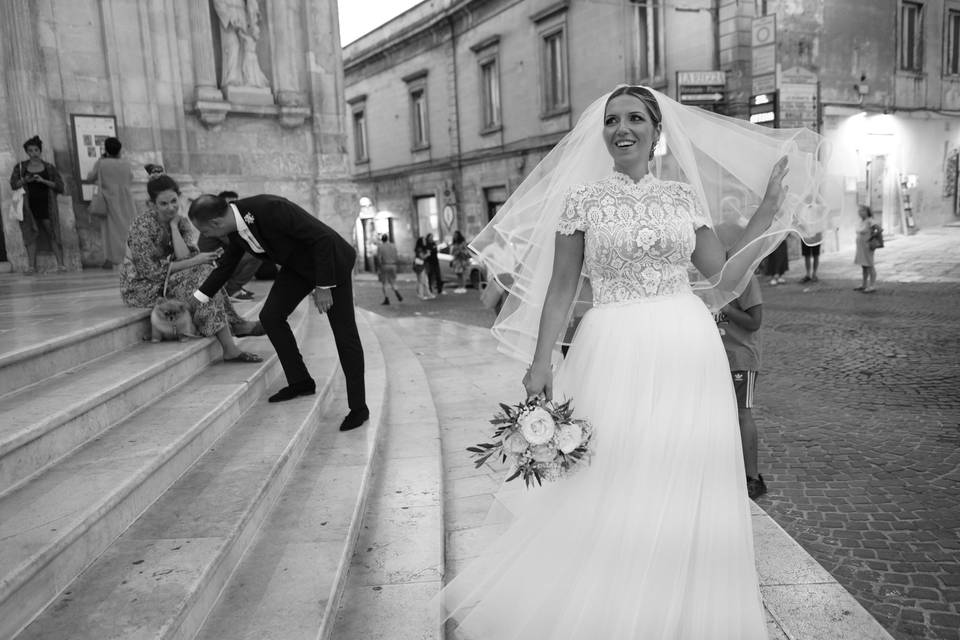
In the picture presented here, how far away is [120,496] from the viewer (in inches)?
105

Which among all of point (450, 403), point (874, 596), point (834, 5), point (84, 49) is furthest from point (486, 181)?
point (874, 596)

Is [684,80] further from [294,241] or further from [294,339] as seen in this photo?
[294,339]

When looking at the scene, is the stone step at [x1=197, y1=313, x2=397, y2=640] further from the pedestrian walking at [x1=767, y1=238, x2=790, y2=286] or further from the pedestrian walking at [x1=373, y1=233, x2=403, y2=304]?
the pedestrian walking at [x1=767, y1=238, x2=790, y2=286]

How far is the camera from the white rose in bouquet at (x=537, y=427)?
88.7 inches

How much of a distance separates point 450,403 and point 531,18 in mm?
20103

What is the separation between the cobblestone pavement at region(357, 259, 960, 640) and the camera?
306cm

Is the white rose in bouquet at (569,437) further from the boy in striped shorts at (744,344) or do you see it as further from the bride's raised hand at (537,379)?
the boy in striped shorts at (744,344)

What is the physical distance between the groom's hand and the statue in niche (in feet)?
22.9

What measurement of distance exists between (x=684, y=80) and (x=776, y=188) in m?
15.6

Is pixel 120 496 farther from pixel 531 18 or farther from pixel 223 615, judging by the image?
pixel 531 18

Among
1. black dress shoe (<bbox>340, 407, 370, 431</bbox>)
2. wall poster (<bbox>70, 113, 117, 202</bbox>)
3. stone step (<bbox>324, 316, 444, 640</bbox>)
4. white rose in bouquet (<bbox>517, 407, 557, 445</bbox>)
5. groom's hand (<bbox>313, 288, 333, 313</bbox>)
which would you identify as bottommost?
stone step (<bbox>324, 316, 444, 640</bbox>)

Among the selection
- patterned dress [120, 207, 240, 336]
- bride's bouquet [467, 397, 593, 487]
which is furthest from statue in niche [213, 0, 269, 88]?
bride's bouquet [467, 397, 593, 487]

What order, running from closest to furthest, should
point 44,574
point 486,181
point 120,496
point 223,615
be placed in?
1. point 44,574
2. point 223,615
3. point 120,496
4. point 486,181

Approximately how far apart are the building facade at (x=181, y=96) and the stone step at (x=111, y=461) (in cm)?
586
